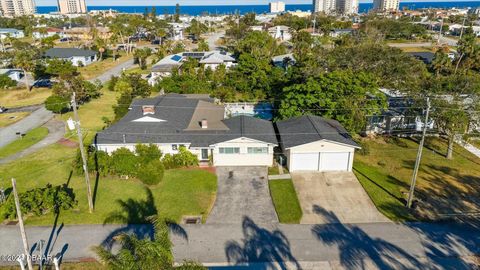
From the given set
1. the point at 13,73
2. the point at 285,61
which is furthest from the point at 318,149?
the point at 13,73

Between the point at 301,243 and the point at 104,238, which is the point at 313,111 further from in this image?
the point at 104,238

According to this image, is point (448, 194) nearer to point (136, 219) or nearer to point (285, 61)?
point (136, 219)

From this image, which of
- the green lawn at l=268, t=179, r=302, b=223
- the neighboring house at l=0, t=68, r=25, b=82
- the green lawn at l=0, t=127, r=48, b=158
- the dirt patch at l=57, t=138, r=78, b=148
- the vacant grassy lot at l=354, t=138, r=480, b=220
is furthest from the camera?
the neighboring house at l=0, t=68, r=25, b=82

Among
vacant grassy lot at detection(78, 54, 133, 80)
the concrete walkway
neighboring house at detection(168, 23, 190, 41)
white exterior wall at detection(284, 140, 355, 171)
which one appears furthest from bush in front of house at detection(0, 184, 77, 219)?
neighboring house at detection(168, 23, 190, 41)

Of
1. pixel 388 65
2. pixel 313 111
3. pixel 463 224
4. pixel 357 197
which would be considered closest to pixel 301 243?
pixel 357 197

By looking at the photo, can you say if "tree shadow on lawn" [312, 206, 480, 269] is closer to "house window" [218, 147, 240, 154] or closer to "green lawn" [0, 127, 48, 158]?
"house window" [218, 147, 240, 154]
